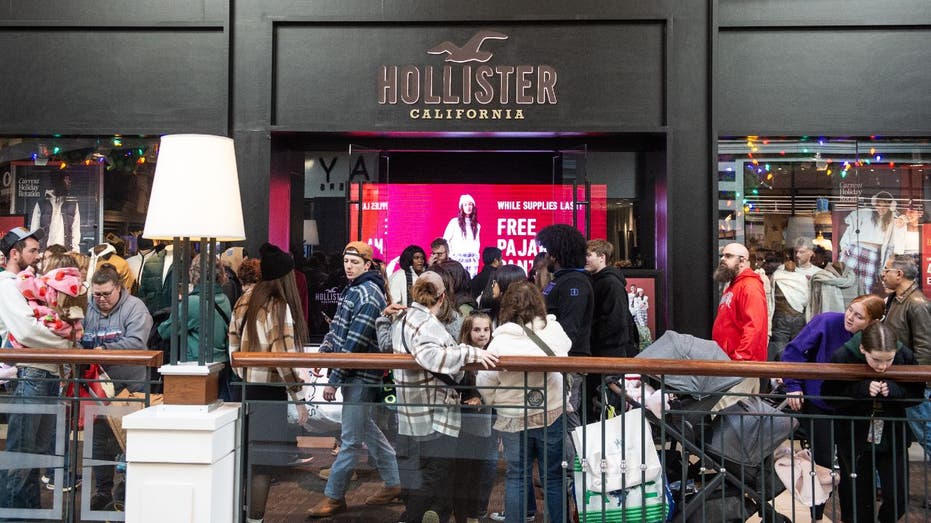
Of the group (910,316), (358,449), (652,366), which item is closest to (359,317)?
(358,449)

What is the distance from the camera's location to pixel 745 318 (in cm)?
604

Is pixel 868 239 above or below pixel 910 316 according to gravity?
above

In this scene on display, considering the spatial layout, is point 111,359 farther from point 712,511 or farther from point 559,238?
point 712,511

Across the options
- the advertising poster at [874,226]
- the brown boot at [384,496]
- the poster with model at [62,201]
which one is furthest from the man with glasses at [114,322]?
the advertising poster at [874,226]

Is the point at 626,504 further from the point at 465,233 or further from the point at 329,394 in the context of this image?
the point at 465,233

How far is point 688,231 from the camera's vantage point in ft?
25.4

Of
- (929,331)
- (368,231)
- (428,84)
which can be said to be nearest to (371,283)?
(368,231)

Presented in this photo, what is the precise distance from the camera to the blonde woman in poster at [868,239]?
24.9 feet

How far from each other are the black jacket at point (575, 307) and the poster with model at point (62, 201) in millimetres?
4786

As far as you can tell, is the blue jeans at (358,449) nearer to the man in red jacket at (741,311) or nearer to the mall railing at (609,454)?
the mall railing at (609,454)

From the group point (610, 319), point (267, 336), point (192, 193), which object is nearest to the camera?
point (192, 193)

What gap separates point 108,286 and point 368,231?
272cm

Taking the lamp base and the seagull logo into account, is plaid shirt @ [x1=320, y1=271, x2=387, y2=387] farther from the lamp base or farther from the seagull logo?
the seagull logo

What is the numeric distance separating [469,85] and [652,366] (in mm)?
4333
